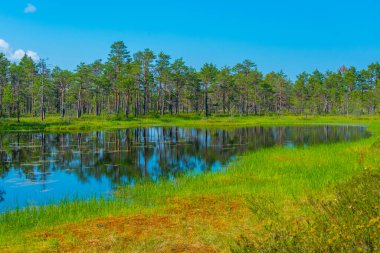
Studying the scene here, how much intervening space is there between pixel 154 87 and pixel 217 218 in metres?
109

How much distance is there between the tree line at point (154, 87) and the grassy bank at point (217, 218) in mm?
65345

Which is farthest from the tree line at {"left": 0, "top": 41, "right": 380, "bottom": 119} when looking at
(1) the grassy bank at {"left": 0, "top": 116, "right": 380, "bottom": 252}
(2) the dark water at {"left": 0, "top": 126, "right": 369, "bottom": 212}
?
(1) the grassy bank at {"left": 0, "top": 116, "right": 380, "bottom": 252}

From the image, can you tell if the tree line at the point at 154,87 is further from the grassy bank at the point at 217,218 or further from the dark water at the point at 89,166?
the grassy bank at the point at 217,218

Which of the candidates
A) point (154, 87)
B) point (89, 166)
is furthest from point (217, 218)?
point (154, 87)

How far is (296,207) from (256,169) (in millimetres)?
8180

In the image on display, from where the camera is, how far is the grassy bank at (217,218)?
625 cm

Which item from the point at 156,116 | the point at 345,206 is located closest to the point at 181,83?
the point at 156,116

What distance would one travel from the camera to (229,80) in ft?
369

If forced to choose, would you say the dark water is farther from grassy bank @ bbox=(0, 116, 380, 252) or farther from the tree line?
the tree line

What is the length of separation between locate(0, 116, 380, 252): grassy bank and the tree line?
65345 mm

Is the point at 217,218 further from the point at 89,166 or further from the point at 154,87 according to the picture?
the point at 154,87

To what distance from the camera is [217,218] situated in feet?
36.6

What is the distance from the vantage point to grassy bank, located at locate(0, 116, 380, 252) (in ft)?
20.5

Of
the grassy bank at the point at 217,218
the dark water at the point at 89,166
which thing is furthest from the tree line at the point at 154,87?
the grassy bank at the point at 217,218
